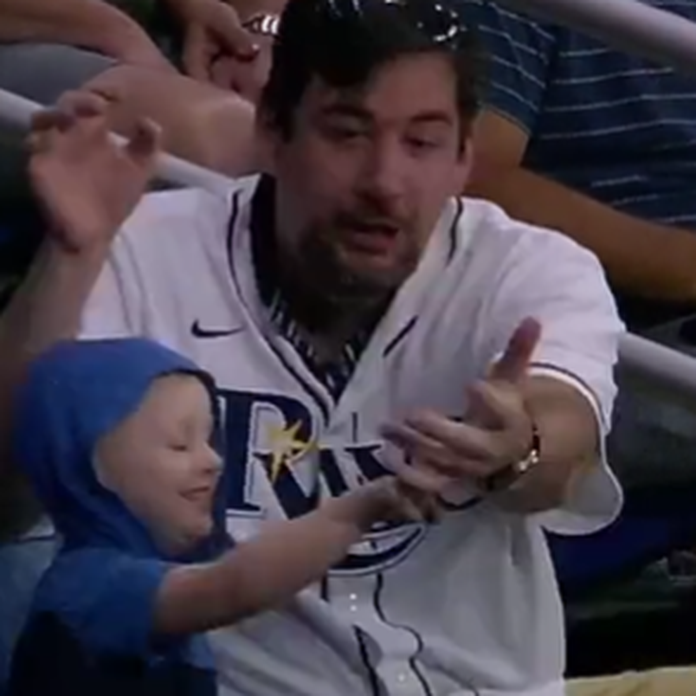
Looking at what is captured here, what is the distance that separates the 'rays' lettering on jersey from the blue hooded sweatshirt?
0.15m

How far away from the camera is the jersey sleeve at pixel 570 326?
156cm

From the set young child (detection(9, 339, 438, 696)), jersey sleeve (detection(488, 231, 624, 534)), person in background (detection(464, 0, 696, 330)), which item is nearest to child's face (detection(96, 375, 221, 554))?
young child (detection(9, 339, 438, 696))

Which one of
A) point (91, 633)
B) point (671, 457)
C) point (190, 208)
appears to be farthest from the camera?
point (671, 457)

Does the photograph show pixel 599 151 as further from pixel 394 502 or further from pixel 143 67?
pixel 394 502

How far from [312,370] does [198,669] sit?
224 mm

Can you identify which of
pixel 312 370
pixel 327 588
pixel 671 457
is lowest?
pixel 671 457

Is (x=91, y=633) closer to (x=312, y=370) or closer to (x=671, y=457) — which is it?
(x=312, y=370)

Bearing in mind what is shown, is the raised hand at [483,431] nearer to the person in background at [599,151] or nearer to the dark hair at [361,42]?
the dark hair at [361,42]

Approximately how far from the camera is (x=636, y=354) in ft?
5.98

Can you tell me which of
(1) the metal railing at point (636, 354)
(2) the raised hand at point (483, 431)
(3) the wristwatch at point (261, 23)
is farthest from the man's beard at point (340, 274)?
(3) the wristwatch at point (261, 23)

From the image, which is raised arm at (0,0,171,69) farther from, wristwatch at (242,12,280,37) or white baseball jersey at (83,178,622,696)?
white baseball jersey at (83,178,622,696)

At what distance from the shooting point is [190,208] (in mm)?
1646

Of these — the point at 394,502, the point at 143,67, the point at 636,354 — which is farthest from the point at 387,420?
the point at 143,67

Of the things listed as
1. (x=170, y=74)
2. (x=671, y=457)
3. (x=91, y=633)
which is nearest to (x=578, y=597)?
(x=671, y=457)
